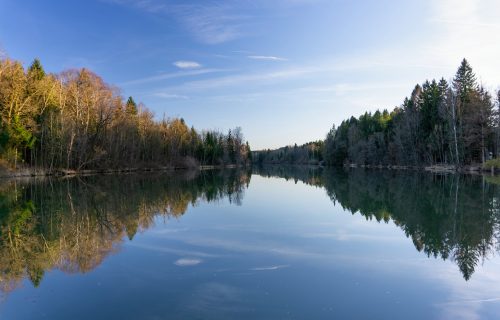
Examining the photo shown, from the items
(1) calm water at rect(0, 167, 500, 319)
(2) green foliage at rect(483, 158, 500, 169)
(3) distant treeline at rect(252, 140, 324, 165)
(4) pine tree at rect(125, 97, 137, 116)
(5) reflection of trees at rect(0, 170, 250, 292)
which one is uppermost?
(4) pine tree at rect(125, 97, 137, 116)

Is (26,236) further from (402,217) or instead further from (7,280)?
(402,217)

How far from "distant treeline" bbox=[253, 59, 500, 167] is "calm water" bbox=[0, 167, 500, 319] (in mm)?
35470

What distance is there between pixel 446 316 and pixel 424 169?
57422mm

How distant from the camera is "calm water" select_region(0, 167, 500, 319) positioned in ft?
18.0

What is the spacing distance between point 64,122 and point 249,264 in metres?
39.1

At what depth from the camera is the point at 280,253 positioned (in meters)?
8.65

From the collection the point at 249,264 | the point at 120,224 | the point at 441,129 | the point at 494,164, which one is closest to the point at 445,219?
the point at 249,264

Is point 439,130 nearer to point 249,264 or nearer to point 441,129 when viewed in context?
point 441,129

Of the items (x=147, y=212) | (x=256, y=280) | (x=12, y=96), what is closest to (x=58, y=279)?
(x=256, y=280)

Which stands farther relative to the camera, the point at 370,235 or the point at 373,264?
the point at 370,235

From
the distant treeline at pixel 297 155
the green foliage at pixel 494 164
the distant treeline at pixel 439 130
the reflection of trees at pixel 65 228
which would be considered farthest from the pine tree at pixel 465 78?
the distant treeline at pixel 297 155

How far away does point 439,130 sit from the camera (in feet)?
174

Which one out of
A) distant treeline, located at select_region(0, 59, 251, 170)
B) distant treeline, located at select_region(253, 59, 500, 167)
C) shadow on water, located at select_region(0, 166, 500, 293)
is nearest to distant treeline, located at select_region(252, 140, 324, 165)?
distant treeline, located at select_region(253, 59, 500, 167)

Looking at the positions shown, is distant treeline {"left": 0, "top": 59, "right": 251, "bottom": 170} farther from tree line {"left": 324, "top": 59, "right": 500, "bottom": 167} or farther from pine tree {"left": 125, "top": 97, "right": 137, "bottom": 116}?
tree line {"left": 324, "top": 59, "right": 500, "bottom": 167}
